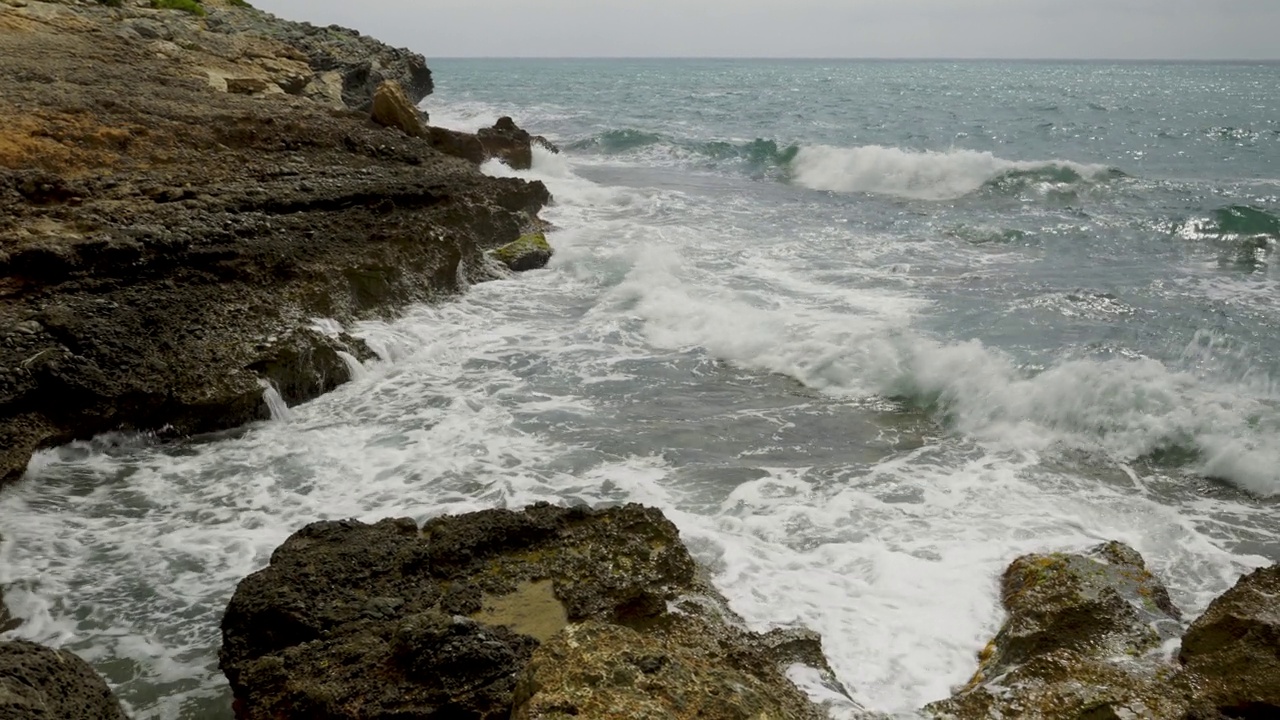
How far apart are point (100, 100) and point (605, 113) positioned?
1340 inches

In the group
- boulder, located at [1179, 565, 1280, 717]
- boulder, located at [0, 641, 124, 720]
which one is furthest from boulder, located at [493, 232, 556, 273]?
boulder, located at [1179, 565, 1280, 717]

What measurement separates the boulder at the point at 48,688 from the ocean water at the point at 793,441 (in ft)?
2.09

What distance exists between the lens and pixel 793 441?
775cm

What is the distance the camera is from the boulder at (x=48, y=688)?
327 centimetres

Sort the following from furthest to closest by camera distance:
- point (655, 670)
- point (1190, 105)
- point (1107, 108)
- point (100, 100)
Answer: point (1190, 105) < point (1107, 108) < point (100, 100) < point (655, 670)

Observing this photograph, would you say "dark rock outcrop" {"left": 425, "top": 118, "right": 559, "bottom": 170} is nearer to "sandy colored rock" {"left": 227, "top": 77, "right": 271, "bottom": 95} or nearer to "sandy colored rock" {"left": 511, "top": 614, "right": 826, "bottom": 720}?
"sandy colored rock" {"left": 227, "top": 77, "right": 271, "bottom": 95}

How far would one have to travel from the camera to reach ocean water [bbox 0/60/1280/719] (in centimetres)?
528

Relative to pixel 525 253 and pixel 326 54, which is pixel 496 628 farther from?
pixel 326 54

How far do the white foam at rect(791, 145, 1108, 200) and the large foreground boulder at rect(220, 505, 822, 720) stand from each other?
19.3 metres

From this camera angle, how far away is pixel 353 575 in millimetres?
4754

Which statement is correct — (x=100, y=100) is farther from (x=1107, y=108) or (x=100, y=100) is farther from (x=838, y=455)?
(x=1107, y=108)

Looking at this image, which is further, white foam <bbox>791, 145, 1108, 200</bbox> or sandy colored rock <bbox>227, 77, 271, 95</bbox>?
white foam <bbox>791, 145, 1108, 200</bbox>

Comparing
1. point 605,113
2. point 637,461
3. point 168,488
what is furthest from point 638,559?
point 605,113

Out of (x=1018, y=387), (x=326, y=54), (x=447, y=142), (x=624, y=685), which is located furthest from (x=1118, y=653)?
(x=326, y=54)
